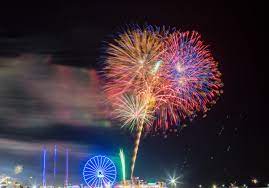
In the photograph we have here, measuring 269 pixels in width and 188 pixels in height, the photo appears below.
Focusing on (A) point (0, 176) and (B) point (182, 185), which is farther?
(B) point (182, 185)

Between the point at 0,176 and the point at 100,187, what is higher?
the point at 0,176

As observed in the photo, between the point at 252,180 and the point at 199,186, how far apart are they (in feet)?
74.0

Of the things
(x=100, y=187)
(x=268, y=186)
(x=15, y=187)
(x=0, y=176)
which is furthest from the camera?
(x=268, y=186)

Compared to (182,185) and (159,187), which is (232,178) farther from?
(159,187)

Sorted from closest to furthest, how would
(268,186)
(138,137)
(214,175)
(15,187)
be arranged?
1. (138,137)
2. (15,187)
3. (268,186)
4. (214,175)

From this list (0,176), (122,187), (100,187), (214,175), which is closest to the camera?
(122,187)

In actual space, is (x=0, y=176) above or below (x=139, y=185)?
above

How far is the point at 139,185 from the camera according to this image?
7462 cm

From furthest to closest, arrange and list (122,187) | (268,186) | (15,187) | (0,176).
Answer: (268,186) → (0,176) → (15,187) → (122,187)

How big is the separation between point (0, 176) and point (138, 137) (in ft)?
276

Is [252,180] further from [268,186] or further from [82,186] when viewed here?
[82,186]

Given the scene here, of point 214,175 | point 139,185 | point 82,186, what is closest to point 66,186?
point 82,186

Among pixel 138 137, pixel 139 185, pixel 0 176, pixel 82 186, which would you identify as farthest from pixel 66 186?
pixel 138 137

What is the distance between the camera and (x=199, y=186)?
17725 centimetres
